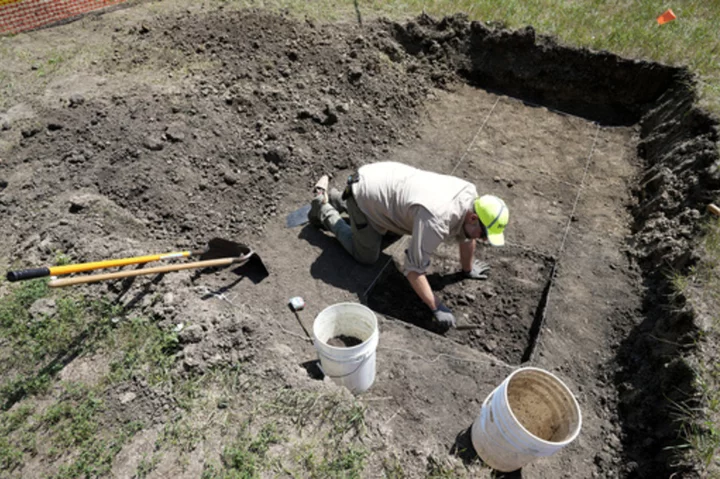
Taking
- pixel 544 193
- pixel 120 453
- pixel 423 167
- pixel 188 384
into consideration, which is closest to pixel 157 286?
pixel 188 384

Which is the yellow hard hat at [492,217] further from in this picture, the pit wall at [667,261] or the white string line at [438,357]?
the pit wall at [667,261]

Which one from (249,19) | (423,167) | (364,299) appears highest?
(249,19)

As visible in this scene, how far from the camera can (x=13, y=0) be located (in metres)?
7.34

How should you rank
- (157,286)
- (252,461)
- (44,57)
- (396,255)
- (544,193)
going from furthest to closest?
1. (44,57)
2. (544,193)
3. (396,255)
4. (157,286)
5. (252,461)

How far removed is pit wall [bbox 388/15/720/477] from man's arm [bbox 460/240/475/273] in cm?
146

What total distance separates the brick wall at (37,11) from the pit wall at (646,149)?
4.98 meters

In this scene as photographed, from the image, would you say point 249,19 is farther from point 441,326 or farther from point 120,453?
point 120,453

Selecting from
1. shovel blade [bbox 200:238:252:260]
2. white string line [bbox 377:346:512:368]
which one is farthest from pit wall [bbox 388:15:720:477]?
shovel blade [bbox 200:238:252:260]

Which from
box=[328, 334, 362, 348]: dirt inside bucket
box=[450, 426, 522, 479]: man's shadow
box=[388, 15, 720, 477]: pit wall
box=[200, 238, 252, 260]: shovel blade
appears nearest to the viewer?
box=[450, 426, 522, 479]: man's shadow

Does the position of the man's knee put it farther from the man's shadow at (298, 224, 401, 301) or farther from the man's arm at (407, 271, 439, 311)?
the man's arm at (407, 271, 439, 311)

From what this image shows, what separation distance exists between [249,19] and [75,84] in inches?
95.6

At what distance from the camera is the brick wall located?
697 cm

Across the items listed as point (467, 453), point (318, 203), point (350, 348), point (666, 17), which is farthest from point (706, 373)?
point (666, 17)

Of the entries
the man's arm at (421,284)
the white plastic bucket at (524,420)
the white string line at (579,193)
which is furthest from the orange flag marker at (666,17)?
the white plastic bucket at (524,420)
